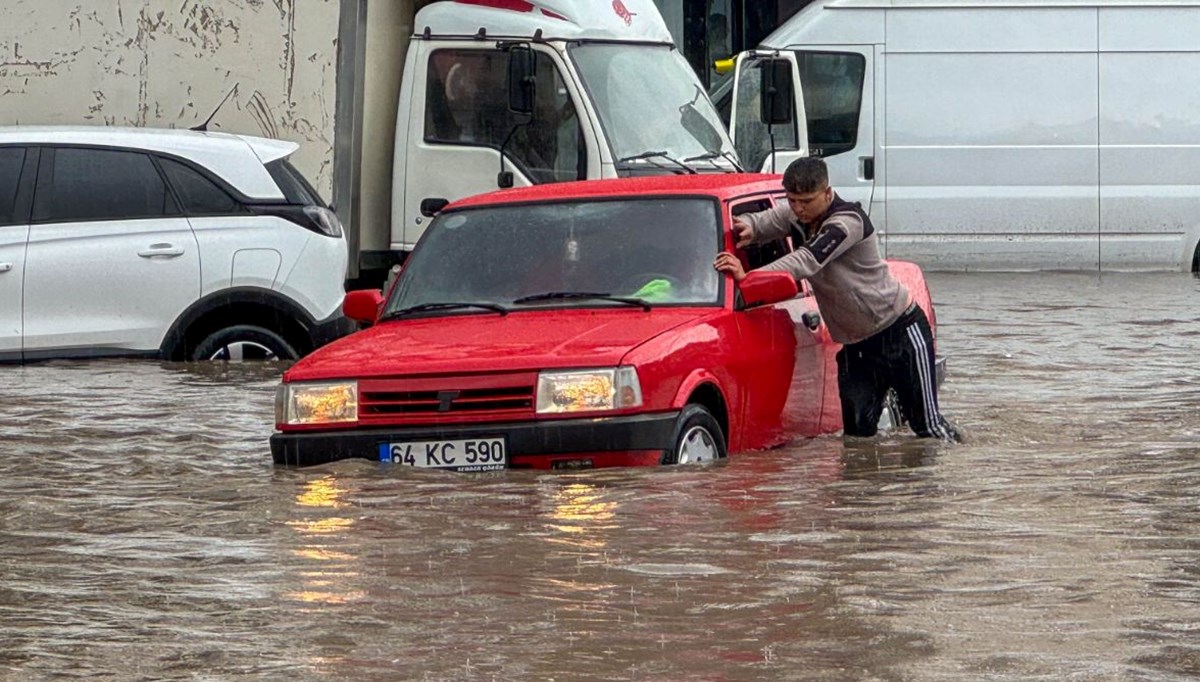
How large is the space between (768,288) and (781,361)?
55 cm

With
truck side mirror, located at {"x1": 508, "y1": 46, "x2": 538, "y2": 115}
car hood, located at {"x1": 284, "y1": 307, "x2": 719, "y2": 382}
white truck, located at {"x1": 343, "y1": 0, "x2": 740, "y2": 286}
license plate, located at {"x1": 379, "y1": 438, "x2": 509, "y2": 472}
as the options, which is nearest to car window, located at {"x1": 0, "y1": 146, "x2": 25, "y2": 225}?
white truck, located at {"x1": 343, "y1": 0, "x2": 740, "y2": 286}

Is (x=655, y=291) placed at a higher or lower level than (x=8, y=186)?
lower

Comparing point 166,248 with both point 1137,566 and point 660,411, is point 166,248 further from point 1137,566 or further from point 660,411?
point 1137,566

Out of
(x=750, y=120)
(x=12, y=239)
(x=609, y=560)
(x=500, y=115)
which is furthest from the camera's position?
(x=750, y=120)

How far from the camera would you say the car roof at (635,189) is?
10398 millimetres

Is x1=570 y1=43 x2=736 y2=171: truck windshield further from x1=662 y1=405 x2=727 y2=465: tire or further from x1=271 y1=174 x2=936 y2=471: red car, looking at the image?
x1=662 y1=405 x2=727 y2=465: tire

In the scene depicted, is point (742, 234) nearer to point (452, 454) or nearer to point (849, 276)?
point (849, 276)

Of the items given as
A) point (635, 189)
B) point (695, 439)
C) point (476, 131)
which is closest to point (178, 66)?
point (476, 131)

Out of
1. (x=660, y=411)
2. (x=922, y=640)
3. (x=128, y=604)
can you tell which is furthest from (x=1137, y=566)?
(x=128, y=604)

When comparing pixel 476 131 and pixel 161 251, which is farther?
pixel 476 131

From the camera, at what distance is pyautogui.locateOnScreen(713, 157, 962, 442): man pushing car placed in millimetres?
10094

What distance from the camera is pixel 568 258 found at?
1012 centimetres

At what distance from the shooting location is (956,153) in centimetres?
2372

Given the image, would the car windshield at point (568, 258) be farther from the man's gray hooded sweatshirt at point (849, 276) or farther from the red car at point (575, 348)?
the man's gray hooded sweatshirt at point (849, 276)
